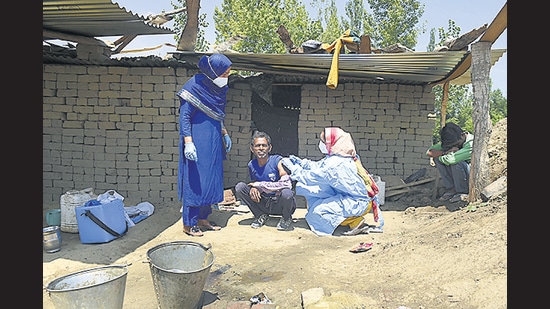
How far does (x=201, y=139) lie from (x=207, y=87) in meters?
0.65

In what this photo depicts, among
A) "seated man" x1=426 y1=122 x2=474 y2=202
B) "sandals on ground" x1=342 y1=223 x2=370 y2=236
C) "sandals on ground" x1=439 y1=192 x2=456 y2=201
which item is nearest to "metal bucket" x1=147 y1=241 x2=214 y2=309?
"sandals on ground" x1=342 y1=223 x2=370 y2=236

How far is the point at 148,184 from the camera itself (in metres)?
6.32

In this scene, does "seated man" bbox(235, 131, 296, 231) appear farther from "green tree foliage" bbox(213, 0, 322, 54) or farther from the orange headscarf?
"green tree foliage" bbox(213, 0, 322, 54)

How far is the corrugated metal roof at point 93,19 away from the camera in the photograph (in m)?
3.97

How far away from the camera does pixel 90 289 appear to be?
2.35m

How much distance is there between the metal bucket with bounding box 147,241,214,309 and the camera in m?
2.71

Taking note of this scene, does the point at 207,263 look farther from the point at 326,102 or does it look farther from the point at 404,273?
the point at 326,102

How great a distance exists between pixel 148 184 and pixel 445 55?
15.8 ft

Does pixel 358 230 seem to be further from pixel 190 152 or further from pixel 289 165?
pixel 190 152

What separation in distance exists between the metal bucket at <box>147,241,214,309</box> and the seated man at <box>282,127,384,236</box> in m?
2.35

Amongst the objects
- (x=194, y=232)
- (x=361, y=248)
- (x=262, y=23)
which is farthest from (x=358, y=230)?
(x=262, y=23)

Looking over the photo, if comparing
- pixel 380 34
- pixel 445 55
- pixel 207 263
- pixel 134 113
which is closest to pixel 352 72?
pixel 445 55

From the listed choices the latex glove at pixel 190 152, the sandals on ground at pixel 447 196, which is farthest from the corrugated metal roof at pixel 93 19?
the sandals on ground at pixel 447 196

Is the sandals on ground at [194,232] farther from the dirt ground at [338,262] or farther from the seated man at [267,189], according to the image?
the seated man at [267,189]
